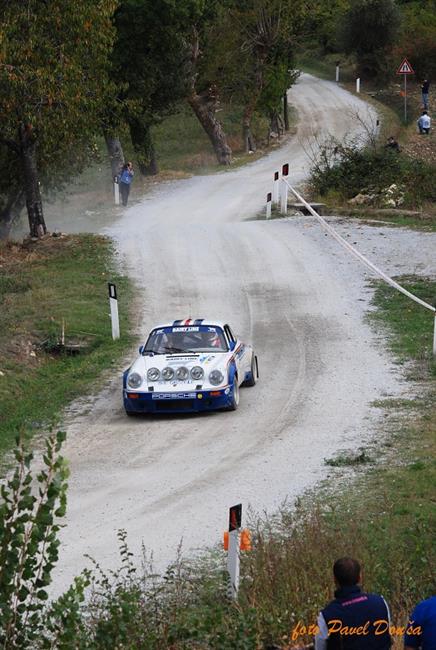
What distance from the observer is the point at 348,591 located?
6.80 metres

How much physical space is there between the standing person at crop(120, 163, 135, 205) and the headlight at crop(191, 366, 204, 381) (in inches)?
906

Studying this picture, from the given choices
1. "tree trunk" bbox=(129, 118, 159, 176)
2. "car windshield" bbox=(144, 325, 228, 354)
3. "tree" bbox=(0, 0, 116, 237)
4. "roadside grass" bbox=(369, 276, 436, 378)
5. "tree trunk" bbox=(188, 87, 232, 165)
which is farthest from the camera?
"tree trunk" bbox=(188, 87, 232, 165)

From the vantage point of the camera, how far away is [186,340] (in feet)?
59.6

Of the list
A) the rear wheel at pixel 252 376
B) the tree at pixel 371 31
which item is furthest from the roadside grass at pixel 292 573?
the tree at pixel 371 31

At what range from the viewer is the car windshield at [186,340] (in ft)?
58.9

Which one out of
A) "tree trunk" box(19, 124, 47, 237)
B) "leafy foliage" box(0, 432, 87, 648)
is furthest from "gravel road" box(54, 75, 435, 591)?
"leafy foliage" box(0, 432, 87, 648)

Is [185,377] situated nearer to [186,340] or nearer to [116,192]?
[186,340]

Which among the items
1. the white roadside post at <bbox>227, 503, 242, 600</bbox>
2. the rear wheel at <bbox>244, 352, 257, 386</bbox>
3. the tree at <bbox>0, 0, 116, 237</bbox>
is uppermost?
the tree at <bbox>0, 0, 116, 237</bbox>

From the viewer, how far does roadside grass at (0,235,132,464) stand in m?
18.1

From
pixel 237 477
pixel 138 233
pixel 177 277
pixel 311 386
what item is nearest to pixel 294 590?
pixel 237 477

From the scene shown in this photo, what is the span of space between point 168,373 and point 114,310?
473 cm

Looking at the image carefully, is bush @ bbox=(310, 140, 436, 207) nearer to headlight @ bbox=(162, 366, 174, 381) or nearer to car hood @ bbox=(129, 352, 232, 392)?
car hood @ bbox=(129, 352, 232, 392)

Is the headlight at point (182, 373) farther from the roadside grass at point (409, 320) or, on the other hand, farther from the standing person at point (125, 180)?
the standing person at point (125, 180)

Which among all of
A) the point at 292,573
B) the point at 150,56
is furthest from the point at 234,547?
the point at 150,56
